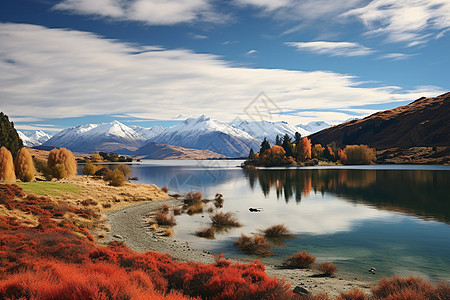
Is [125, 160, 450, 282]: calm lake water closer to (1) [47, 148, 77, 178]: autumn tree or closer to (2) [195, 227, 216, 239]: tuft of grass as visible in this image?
(2) [195, 227, 216, 239]: tuft of grass

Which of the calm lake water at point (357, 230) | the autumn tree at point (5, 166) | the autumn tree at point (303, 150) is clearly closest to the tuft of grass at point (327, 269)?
the calm lake water at point (357, 230)

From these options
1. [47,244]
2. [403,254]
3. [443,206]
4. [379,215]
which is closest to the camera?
[47,244]

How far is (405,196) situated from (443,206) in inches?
467

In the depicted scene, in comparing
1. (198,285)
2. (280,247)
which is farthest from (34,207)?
(198,285)

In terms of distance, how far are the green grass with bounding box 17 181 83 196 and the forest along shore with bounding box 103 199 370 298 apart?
25.0 feet

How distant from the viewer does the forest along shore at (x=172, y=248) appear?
16.5m

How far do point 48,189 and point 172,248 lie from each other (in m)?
26.3

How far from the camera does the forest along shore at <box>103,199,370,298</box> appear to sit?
54.1ft

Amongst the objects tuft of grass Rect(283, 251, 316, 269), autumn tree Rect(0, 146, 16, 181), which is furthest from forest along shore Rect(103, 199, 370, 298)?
autumn tree Rect(0, 146, 16, 181)

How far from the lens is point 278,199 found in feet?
195

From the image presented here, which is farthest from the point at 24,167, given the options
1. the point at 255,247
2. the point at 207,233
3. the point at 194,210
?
the point at 255,247

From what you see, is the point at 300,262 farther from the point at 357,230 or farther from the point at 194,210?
the point at 194,210

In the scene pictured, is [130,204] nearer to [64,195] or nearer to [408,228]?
[64,195]

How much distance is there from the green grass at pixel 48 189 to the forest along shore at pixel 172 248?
7.62 metres
